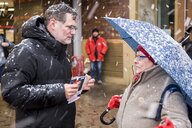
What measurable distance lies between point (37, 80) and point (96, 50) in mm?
9843

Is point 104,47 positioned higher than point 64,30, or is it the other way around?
point 64,30

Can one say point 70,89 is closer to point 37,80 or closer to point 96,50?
point 37,80

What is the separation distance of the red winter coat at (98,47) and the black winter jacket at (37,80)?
948cm

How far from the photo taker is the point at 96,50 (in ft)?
42.2

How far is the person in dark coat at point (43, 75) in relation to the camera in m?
2.91

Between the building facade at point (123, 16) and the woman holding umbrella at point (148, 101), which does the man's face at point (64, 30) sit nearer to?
the woman holding umbrella at point (148, 101)

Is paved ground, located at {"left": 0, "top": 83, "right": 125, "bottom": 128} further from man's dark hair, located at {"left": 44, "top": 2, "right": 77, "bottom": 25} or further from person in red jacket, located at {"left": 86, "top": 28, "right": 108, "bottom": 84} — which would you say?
man's dark hair, located at {"left": 44, "top": 2, "right": 77, "bottom": 25}

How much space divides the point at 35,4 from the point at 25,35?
1291 centimetres

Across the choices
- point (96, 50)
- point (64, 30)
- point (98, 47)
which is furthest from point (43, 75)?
point (96, 50)

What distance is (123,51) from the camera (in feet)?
41.1

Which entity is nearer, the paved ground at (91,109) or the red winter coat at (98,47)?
the paved ground at (91,109)

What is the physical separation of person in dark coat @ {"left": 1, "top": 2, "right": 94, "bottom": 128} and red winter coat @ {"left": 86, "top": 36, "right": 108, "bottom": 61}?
9.43 m

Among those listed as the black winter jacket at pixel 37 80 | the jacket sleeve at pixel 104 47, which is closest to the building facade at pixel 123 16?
the jacket sleeve at pixel 104 47

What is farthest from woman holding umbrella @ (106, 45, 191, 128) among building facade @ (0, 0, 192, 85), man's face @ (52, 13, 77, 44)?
building facade @ (0, 0, 192, 85)
